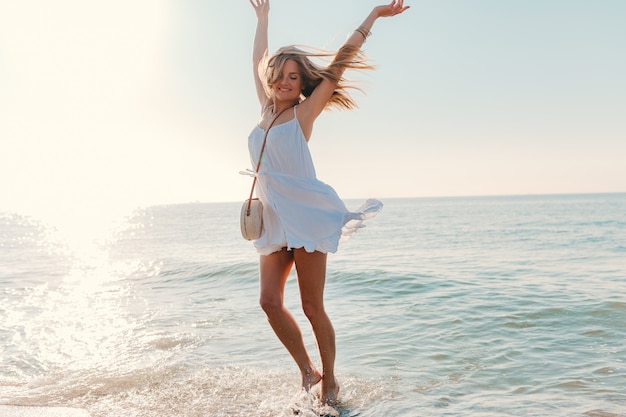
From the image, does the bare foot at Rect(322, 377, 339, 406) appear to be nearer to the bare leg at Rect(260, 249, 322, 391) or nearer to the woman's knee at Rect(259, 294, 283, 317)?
the bare leg at Rect(260, 249, 322, 391)

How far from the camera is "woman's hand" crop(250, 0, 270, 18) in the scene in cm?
472

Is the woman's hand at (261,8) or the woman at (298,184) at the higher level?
the woman's hand at (261,8)

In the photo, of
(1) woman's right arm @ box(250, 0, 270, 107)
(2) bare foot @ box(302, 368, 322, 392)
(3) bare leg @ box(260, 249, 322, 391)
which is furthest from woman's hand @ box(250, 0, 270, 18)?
(2) bare foot @ box(302, 368, 322, 392)

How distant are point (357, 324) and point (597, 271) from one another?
23.4 feet

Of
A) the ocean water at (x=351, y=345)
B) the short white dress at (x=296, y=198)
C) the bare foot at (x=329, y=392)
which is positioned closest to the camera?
the short white dress at (x=296, y=198)

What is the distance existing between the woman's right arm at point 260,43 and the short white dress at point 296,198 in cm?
54

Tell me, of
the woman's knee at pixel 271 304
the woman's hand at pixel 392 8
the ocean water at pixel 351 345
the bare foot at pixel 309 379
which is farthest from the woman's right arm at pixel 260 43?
the ocean water at pixel 351 345

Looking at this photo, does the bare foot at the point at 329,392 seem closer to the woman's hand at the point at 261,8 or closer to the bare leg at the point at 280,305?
the bare leg at the point at 280,305

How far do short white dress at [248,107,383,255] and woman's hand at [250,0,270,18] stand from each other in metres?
1.20

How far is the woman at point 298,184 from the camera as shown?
394 cm

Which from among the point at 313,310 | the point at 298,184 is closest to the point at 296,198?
the point at 298,184

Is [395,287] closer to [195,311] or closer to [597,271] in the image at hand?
[195,311]

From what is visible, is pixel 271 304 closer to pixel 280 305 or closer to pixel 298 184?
pixel 280 305

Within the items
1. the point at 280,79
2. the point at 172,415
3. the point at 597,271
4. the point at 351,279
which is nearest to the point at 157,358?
the point at 172,415
